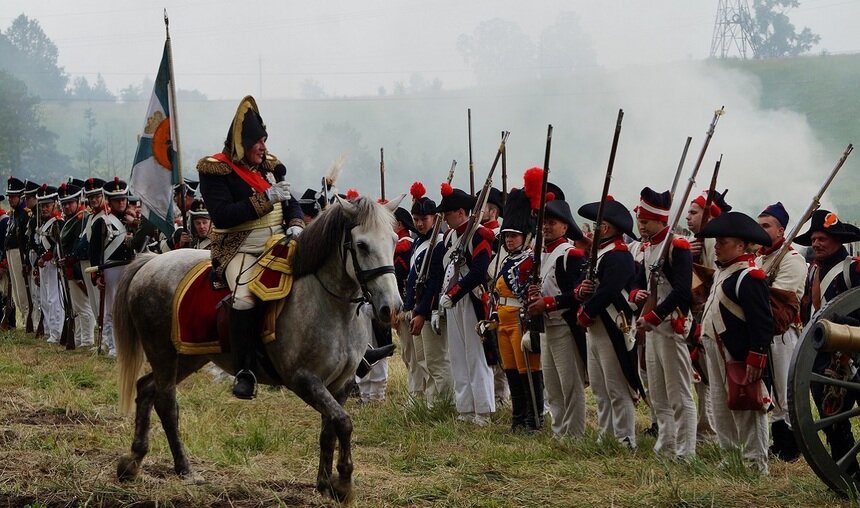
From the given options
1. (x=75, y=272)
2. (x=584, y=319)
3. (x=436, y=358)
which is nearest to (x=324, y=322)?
(x=584, y=319)

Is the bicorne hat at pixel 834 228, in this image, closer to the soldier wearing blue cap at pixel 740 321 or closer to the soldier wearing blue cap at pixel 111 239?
the soldier wearing blue cap at pixel 740 321

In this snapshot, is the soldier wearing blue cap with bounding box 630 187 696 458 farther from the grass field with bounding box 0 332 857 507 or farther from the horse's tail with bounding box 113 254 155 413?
the horse's tail with bounding box 113 254 155 413

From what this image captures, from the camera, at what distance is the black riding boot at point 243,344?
6613mm

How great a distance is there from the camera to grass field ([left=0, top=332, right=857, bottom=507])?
634 centimetres

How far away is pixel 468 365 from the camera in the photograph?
9805 mm

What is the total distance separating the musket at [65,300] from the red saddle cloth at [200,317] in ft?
28.4

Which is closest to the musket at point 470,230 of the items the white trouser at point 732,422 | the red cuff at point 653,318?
the red cuff at point 653,318

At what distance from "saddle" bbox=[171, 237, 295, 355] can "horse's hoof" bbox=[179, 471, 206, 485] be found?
0.78 metres

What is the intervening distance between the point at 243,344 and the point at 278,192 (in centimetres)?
96

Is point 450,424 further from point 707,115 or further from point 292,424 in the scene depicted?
point 707,115

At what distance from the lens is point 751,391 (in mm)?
6949

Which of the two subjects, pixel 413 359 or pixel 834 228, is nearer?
pixel 834 228

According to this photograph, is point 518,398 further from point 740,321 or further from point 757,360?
point 757,360

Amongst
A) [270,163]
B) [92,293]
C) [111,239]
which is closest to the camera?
[270,163]
